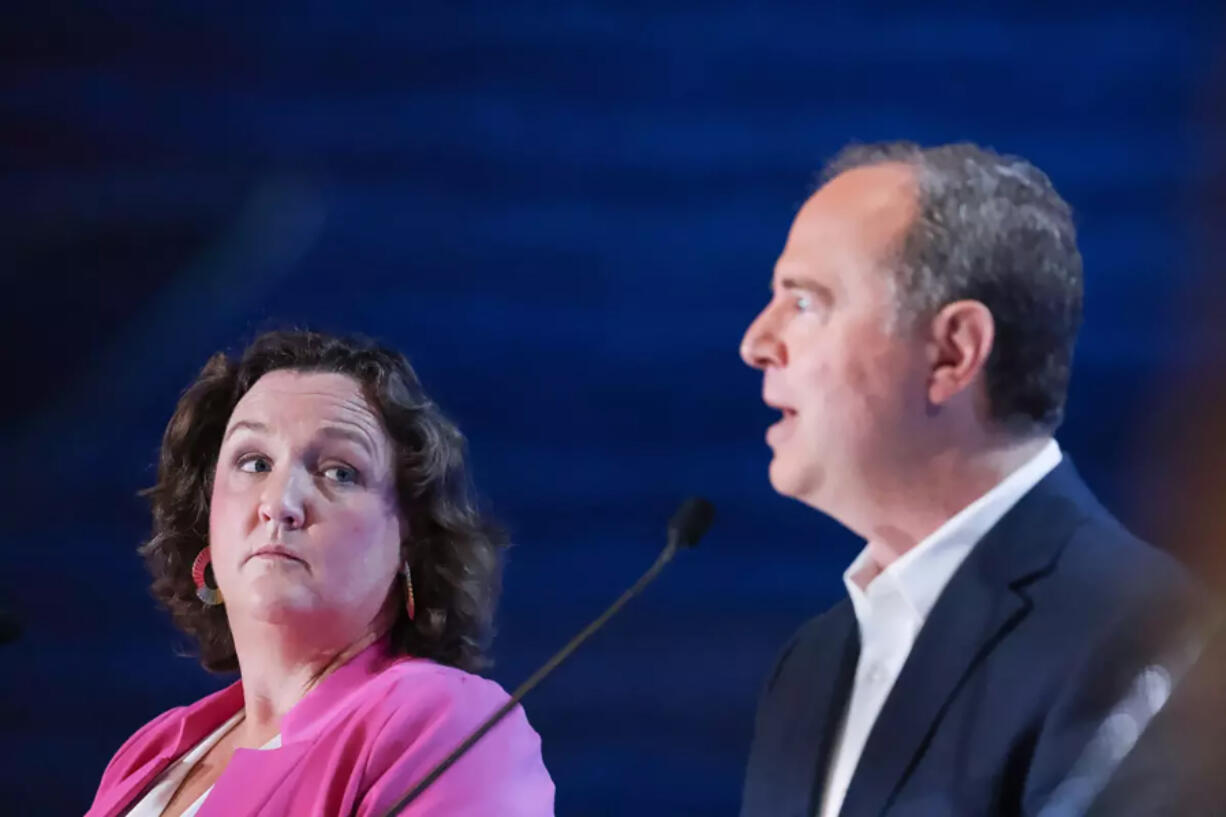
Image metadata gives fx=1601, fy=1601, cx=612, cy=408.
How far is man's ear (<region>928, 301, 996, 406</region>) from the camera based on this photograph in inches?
56.7

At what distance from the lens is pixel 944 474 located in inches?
57.2

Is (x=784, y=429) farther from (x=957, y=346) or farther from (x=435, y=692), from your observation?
(x=435, y=692)

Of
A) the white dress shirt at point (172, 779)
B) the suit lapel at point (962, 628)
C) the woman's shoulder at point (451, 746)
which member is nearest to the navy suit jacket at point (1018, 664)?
the suit lapel at point (962, 628)

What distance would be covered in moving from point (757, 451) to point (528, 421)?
0.98 ft

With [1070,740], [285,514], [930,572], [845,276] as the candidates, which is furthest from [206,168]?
[1070,740]

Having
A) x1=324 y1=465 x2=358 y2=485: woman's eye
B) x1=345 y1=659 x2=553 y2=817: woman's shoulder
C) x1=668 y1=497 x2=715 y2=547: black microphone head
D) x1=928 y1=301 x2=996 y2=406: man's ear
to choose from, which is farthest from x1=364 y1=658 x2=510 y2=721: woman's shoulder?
x1=928 y1=301 x2=996 y2=406: man's ear

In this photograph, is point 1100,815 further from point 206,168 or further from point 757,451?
point 206,168

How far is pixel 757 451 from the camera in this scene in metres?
1.82

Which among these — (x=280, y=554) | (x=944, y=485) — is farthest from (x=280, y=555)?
(x=944, y=485)

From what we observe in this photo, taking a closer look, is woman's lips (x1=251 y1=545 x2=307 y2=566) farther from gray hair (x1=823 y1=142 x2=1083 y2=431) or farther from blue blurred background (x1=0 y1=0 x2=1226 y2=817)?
gray hair (x1=823 y1=142 x2=1083 y2=431)

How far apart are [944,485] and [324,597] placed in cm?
75

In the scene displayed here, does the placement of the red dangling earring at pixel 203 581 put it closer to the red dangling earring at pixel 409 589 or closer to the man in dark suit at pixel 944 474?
the red dangling earring at pixel 409 589

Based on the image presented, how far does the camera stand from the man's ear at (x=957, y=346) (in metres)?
1.44

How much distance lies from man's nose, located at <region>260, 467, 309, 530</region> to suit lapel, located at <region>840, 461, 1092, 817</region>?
0.73m
